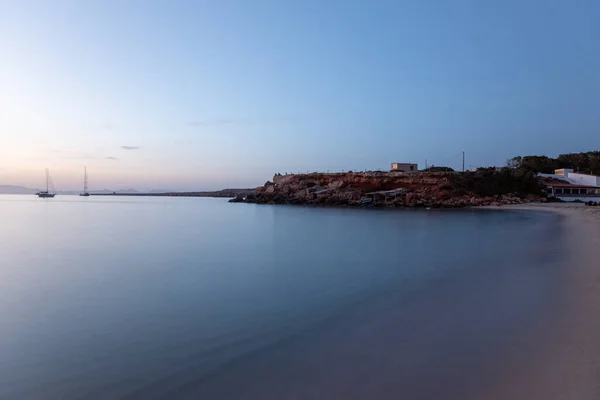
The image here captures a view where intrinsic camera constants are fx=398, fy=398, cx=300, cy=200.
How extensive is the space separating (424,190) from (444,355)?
135 feet

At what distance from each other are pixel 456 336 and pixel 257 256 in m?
8.24

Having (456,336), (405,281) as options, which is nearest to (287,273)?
(405,281)

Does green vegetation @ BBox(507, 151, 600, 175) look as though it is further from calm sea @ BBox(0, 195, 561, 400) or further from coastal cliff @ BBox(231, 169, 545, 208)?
calm sea @ BBox(0, 195, 561, 400)

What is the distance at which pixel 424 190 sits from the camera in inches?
1706

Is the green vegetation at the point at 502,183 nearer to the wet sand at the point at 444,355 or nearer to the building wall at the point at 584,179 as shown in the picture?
the building wall at the point at 584,179

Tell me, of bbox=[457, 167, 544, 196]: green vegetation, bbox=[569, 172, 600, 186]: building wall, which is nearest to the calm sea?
bbox=[457, 167, 544, 196]: green vegetation

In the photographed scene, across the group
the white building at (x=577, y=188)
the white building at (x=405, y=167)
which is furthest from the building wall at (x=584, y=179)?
the white building at (x=405, y=167)

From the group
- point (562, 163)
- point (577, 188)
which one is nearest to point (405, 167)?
point (577, 188)

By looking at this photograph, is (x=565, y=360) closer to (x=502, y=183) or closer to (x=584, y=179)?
(x=502, y=183)

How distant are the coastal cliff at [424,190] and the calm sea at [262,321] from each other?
99.3 feet

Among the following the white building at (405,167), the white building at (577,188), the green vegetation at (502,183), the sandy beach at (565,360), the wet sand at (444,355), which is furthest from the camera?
the white building at (405,167)

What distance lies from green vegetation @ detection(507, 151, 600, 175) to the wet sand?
59.8 metres

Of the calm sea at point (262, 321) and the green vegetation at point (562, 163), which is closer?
the calm sea at point (262, 321)

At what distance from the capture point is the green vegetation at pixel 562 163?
2347 inches
